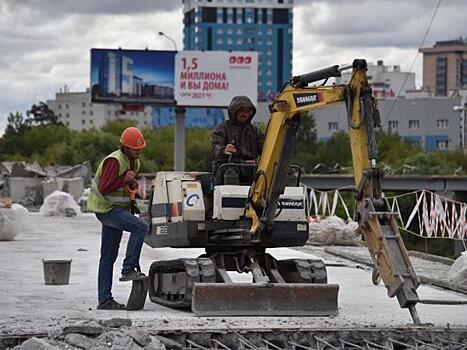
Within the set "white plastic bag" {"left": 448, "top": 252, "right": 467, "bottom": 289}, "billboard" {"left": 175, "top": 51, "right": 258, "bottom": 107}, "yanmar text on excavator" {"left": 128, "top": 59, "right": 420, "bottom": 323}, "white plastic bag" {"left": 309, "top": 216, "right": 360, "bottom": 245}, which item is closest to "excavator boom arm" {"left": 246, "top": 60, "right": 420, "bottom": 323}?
"yanmar text on excavator" {"left": 128, "top": 59, "right": 420, "bottom": 323}

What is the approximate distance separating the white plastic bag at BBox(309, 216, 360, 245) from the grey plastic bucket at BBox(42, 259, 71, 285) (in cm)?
1304

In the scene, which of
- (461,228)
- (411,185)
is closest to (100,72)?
(411,185)

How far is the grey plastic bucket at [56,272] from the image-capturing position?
17.4m

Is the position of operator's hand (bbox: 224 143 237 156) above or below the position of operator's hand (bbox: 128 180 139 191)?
above

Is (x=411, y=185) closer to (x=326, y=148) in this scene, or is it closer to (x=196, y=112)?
(x=326, y=148)

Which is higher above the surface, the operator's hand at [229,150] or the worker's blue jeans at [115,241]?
the operator's hand at [229,150]

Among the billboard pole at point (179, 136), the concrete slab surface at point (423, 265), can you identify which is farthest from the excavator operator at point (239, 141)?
the billboard pole at point (179, 136)

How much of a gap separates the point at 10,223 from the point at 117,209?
14.0 metres

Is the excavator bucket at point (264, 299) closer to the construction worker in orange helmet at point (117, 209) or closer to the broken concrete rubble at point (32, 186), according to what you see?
the construction worker in orange helmet at point (117, 209)

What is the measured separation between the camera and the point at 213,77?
5975cm

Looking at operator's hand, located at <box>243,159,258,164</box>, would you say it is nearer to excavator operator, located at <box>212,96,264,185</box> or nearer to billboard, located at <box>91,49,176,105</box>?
excavator operator, located at <box>212,96,264,185</box>

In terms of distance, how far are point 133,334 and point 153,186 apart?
457 centimetres

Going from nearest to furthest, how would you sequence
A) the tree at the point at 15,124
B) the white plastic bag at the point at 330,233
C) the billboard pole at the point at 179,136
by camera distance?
the white plastic bag at the point at 330,233
the billboard pole at the point at 179,136
the tree at the point at 15,124

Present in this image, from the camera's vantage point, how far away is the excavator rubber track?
14.1 metres
